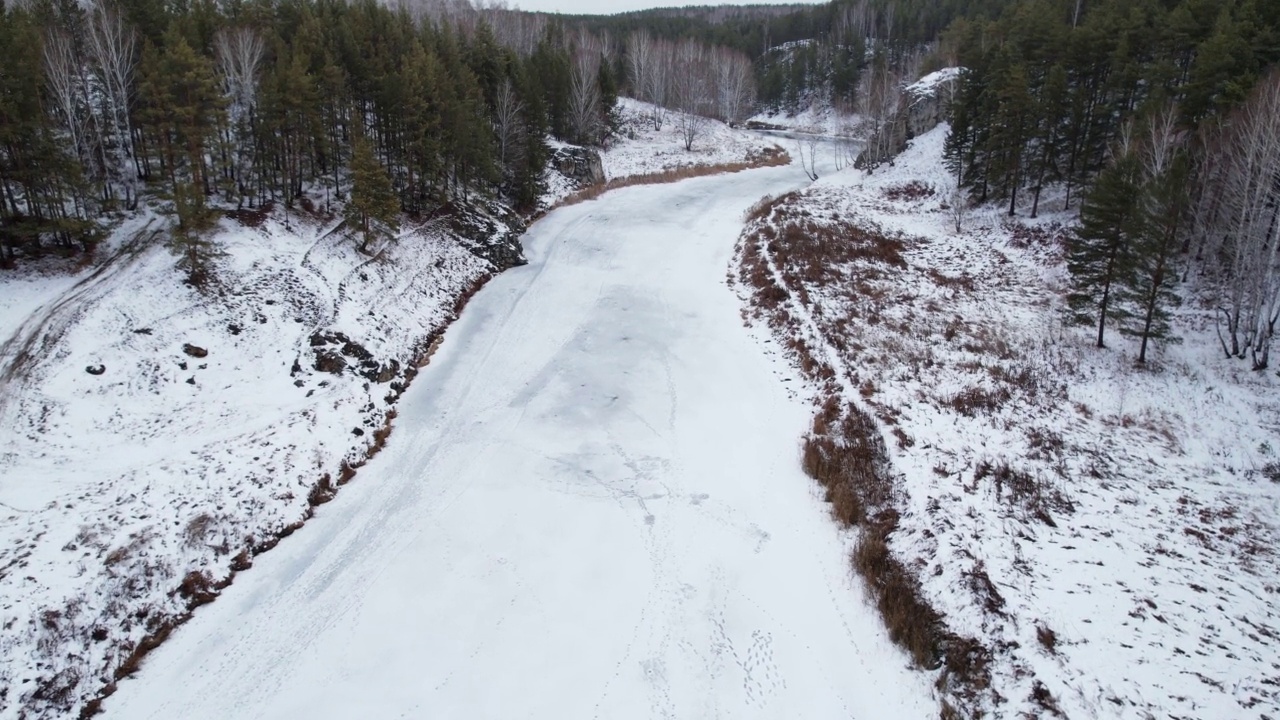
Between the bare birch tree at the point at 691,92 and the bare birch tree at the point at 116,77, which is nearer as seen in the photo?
the bare birch tree at the point at 116,77

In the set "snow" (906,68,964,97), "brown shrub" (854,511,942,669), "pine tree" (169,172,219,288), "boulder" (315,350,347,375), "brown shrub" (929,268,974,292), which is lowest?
"brown shrub" (854,511,942,669)

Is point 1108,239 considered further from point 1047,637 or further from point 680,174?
point 680,174

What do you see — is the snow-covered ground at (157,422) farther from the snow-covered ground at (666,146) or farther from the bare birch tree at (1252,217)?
the snow-covered ground at (666,146)

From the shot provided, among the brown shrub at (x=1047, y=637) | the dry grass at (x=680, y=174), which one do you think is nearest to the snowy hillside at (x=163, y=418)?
the brown shrub at (x=1047, y=637)

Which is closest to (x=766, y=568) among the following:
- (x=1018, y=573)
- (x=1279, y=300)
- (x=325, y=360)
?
(x=1018, y=573)

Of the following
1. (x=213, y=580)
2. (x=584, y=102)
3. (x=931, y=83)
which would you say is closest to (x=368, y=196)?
(x=213, y=580)

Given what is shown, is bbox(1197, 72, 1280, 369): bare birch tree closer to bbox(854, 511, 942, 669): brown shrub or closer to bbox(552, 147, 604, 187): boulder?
bbox(854, 511, 942, 669): brown shrub

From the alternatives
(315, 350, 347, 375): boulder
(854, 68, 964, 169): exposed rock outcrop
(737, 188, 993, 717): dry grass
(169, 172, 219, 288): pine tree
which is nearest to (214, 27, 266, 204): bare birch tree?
(169, 172, 219, 288): pine tree
